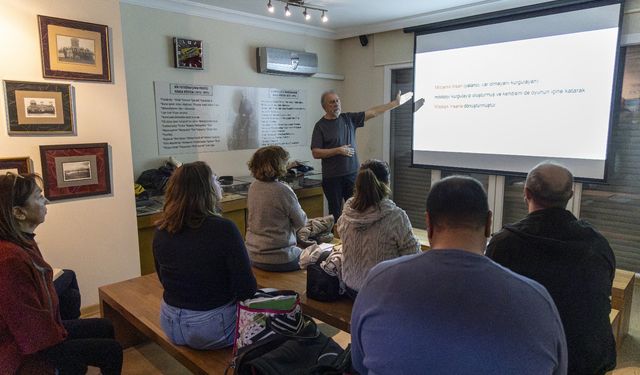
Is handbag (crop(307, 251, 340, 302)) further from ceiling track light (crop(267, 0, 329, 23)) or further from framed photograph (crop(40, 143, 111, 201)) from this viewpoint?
ceiling track light (crop(267, 0, 329, 23))

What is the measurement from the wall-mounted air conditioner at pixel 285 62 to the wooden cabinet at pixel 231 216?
1298 millimetres

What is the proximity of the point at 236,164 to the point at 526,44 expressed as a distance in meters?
2.90

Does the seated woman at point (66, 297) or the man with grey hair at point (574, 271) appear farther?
the seated woman at point (66, 297)

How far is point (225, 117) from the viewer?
163 inches

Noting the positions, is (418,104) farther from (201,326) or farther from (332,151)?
(201,326)

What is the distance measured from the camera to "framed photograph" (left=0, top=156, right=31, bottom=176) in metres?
2.41

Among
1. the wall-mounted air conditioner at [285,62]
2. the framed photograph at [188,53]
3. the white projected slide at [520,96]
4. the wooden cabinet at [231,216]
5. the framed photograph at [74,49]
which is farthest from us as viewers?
the wall-mounted air conditioner at [285,62]

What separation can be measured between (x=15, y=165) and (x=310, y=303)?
1.91 metres

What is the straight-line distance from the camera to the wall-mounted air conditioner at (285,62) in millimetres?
4266

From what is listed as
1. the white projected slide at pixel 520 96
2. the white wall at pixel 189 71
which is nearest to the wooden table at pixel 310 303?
the white wall at pixel 189 71

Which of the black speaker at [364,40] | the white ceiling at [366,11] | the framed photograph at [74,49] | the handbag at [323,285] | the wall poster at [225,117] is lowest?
the handbag at [323,285]

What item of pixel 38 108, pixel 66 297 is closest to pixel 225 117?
pixel 38 108

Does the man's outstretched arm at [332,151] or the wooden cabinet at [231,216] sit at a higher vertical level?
the man's outstretched arm at [332,151]

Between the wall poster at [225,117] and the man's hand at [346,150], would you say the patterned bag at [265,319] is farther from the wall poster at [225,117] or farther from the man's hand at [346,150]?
the wall poster at [225,117]
